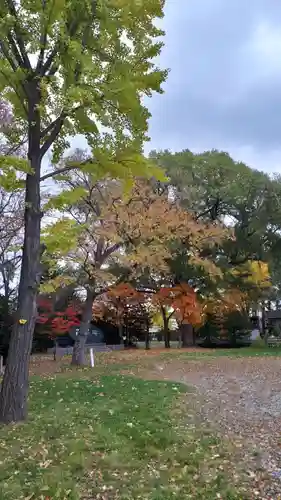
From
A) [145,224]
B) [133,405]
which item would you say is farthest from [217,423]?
[145,224]

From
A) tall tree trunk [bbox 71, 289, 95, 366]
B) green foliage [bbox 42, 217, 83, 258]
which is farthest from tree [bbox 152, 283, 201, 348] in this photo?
green foliage [bbox 42, 217, 83, 258]

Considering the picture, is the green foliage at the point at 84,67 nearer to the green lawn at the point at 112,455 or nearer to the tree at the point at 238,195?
the green lawn at the point at 112,455

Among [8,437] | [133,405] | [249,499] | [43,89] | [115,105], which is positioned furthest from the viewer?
[133,405]

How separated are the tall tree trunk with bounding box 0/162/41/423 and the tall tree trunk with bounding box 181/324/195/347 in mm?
23141

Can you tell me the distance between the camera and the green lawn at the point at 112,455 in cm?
392

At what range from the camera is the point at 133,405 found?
297 inches

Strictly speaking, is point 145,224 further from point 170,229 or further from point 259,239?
point 259,239

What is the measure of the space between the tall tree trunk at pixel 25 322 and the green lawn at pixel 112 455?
14.7 inches

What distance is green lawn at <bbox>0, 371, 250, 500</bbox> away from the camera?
3916 mm

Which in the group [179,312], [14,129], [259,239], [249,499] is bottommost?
[249,499]

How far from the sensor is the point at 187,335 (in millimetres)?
28984

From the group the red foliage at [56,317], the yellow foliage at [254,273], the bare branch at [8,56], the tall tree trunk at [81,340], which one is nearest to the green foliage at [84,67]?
the bare branch at [8,56]

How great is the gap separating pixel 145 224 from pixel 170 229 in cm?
158

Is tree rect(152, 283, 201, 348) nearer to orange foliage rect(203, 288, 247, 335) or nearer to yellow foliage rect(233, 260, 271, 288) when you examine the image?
orange foliage rect(203, 288, 247, 335)
